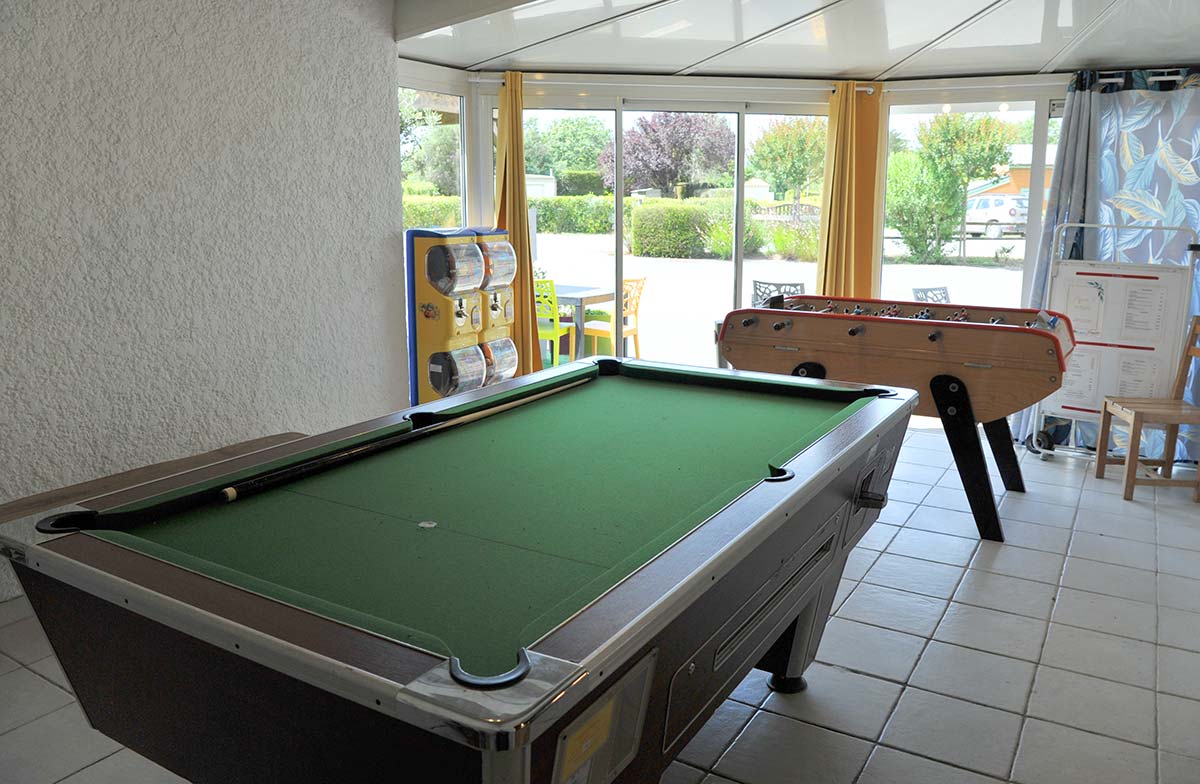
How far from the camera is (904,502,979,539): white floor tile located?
4.03 m

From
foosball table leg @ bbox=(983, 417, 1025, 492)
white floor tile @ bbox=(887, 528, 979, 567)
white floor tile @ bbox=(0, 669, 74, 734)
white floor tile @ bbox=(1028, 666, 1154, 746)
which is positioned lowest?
white floor tile @ bbox=(1028, 666, 1154, 746)

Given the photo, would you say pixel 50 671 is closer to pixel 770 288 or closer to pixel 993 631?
pixel 993 631

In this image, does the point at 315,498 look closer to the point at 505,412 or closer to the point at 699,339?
the point at 505,412

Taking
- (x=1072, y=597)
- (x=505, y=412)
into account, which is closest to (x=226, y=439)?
(x=505, y=412)

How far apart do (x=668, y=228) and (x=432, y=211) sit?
1.70 meters

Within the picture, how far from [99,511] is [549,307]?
4585 millimetres

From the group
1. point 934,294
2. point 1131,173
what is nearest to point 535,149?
point 934,294

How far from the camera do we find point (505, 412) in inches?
105

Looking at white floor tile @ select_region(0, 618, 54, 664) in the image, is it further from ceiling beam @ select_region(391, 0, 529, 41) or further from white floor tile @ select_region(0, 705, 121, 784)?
ceiling beam @ select_region(391, 0, 529, 41)

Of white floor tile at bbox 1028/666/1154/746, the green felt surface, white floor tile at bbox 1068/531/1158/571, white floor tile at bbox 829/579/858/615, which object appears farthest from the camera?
white floor tile at bbox 1068/531/1158/571

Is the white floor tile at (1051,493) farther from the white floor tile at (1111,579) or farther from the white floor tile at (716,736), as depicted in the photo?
the white floor tile at (716,736)

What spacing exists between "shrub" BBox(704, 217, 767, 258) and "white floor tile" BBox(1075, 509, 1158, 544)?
299 centimetres

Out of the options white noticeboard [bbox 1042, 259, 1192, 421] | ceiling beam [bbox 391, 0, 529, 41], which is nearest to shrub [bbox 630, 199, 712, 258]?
ceiling beam [bbox 391, 0, 529, 41]

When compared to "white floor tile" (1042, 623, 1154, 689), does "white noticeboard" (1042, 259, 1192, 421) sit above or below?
above
